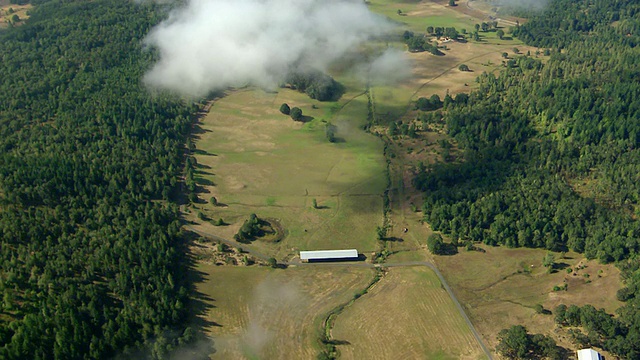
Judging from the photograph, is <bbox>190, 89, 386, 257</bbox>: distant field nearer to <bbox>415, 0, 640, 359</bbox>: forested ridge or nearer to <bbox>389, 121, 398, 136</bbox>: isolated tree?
<bbox>389, 121, 398, 136</bbox>: isolated tree

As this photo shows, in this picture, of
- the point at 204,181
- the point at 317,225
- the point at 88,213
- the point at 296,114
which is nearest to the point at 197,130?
the point at 204,181

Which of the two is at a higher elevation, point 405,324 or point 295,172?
point 295,172

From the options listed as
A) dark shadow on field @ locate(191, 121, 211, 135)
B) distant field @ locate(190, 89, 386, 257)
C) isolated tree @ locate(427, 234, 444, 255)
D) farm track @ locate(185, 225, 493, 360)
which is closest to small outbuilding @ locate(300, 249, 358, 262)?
farm track @ locate(185, 225, 493, 360)

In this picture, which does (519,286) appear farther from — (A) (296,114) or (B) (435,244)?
(A) (296,114)

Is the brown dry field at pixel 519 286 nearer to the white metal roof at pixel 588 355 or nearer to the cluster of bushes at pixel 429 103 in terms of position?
the white metal roof at pixel 588 355

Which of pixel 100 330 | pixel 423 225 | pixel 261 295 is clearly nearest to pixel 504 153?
pixel 423 225
